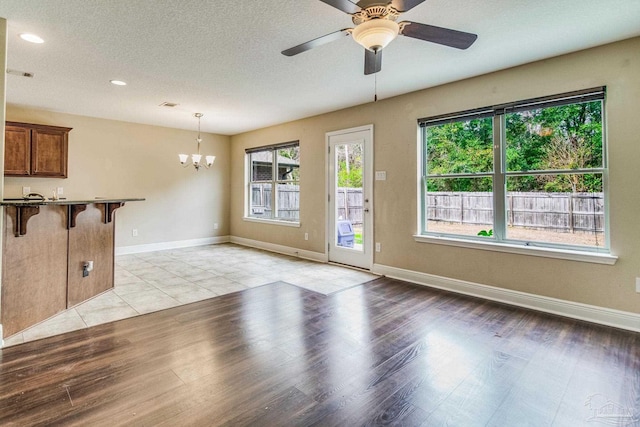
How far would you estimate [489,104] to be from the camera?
3.63 metres

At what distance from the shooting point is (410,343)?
102 inches

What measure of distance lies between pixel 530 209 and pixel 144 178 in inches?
251

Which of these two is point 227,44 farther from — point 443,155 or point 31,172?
point 31,172

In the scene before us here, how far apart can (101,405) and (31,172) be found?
477 centimetres

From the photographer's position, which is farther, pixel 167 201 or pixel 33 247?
pixel 167 201

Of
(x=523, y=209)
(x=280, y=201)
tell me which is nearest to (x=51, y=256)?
(x=280, y=201)

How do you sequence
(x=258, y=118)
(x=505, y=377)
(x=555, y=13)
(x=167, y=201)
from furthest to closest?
1. (x=167, y=201)
2. (x=258, y=118)
3. (x=555, y=13)
4. (x=505, y=377)

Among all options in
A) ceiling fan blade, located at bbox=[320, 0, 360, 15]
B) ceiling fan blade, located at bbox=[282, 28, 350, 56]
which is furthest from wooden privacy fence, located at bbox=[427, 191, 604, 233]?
ceiling fan blade, located at bbox=[320, 0, 360, 15]

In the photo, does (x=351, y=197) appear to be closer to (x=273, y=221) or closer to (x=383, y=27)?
(x=273, y=221)

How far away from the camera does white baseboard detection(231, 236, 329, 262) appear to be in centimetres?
564

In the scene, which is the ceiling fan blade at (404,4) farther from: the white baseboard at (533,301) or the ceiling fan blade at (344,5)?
the white baseboard at (533,301)

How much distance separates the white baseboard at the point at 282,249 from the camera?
5.64 m

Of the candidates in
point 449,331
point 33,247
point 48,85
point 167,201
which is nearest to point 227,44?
point 33,247

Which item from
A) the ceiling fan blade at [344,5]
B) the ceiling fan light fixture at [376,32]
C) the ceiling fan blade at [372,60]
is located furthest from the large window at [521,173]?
the ceiling fan blade at [344,5]
